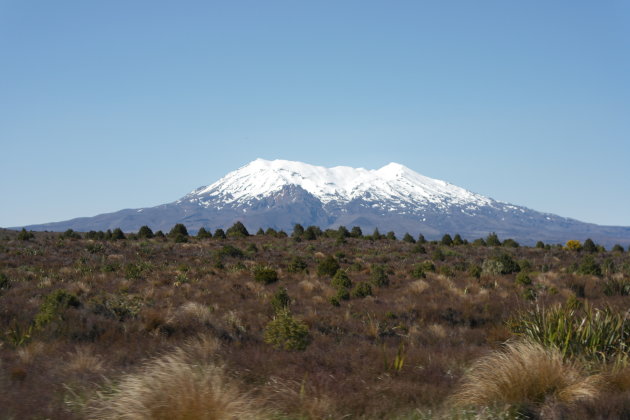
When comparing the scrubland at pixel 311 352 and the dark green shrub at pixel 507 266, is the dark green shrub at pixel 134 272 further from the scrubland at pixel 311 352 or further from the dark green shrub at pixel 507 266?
the dark green shrub at pixel 507 266

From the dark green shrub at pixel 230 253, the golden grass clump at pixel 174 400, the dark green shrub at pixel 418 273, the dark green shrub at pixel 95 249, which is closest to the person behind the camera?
the golden grass clump at pixel 174 400

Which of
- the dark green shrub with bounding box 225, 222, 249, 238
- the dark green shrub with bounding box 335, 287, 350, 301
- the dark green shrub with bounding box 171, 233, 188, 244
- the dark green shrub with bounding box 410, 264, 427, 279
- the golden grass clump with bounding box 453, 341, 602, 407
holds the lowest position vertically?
the dark green shrub with bounding box 335, 287, 350, 301

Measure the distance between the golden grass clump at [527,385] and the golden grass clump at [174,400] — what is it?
253 centimetres

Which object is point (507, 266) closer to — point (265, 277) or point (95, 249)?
point (265, 277)

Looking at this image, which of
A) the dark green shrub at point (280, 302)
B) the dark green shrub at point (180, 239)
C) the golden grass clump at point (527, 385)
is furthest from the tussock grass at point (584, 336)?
the dark green shrub at point (180, 239)

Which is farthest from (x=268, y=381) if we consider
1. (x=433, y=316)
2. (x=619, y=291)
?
(x=619, y=291)

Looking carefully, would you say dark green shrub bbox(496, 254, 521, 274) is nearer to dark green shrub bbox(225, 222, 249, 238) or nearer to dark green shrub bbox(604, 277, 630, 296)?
dark green shrub bbox(604, 277, 630, 296)

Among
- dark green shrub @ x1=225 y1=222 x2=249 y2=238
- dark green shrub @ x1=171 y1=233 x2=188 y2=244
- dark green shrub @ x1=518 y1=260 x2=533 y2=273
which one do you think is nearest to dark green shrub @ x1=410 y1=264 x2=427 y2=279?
dark green shrub @ x1=518 y1=260 x2=533 y2=273

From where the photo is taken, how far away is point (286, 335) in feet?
30.2

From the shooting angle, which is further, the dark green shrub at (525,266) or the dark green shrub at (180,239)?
the dark green shrub at (180,239)

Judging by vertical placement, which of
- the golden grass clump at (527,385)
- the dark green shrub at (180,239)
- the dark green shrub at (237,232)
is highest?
the dark green shrub at (237,232)

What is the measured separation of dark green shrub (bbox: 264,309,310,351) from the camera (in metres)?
9.05

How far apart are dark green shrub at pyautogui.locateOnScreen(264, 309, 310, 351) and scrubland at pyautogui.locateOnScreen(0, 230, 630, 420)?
0.03 m

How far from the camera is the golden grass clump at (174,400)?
4.86m
